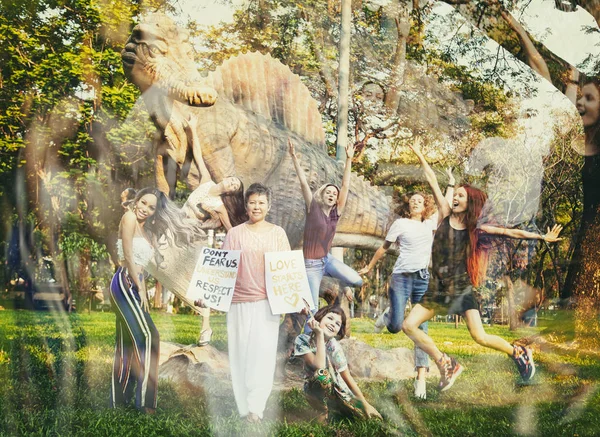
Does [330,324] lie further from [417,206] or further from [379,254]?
[417,206]

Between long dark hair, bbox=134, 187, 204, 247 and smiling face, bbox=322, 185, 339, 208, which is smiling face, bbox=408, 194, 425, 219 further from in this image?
long dark hair, bbox=134, 187, 204, 247

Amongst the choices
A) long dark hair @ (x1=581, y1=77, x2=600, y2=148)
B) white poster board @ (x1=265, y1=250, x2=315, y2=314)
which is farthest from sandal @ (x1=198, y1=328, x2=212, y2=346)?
long dark hair @ (x1=581, y1=77, x2=600, y2=148)

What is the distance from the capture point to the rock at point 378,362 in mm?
4344

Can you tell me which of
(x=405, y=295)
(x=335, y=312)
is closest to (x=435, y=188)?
(x=405, y=295)

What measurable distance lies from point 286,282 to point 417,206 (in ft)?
2.73

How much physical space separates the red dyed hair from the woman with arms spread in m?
1.03

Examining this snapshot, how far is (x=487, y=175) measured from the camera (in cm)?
423

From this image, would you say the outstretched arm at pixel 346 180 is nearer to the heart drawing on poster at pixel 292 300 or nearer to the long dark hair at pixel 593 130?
the heart drawing on poster at pixel 292 300

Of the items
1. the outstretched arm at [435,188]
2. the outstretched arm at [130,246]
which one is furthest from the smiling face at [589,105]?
the outstretched arm at [130,246]

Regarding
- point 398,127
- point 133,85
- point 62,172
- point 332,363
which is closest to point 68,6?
point 133,85

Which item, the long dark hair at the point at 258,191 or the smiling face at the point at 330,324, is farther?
the long dark hair at the point at 258,191

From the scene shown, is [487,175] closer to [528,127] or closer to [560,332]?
[528,127]

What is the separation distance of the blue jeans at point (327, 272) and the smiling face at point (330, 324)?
0.41ft

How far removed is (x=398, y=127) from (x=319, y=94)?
21.1 inches
